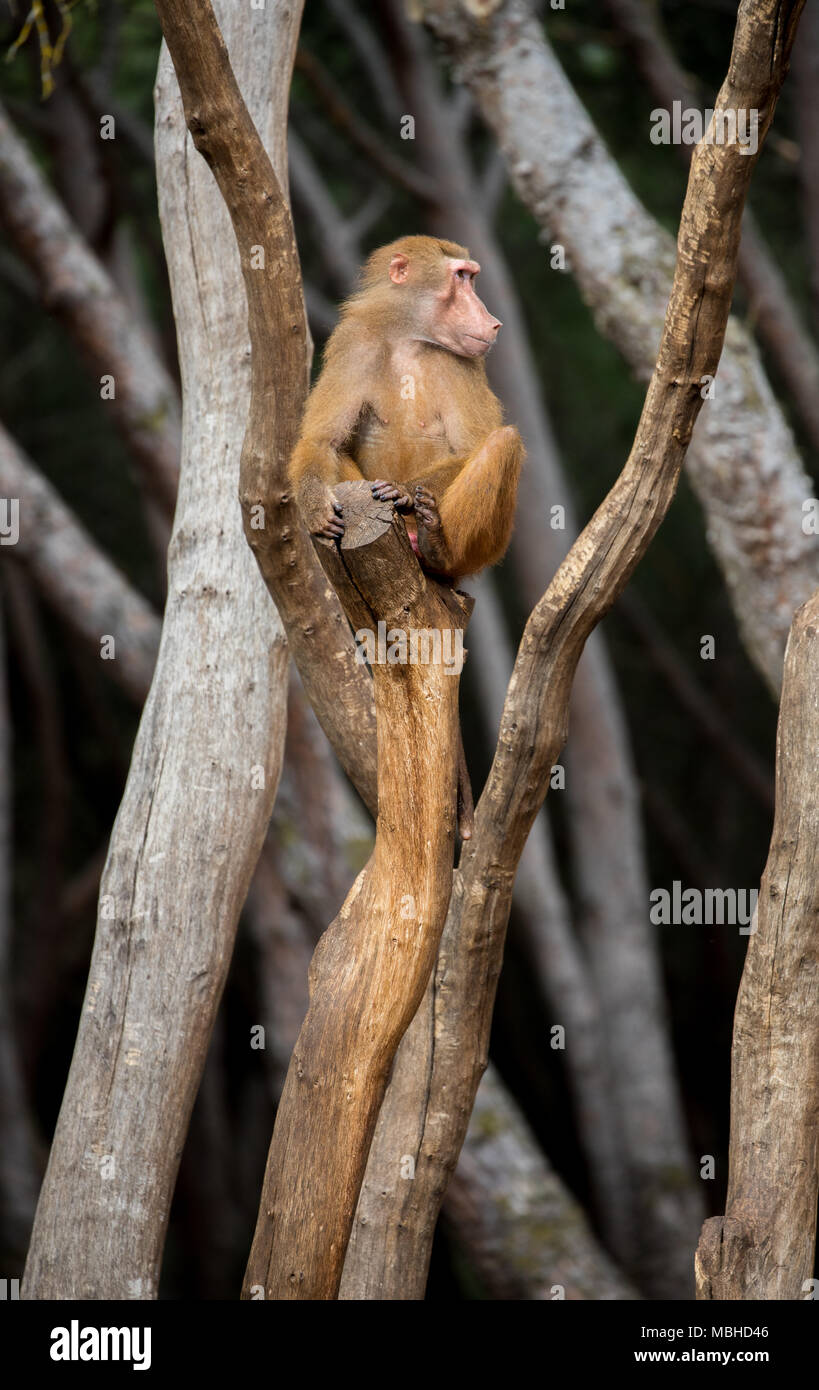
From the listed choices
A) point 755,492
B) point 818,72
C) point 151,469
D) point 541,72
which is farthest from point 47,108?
point 755,492

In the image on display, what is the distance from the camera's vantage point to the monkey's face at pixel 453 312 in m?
4.71

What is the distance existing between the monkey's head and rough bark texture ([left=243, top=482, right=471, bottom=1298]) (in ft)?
Result: 3.22

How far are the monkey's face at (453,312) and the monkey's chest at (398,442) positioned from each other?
291 millimetres

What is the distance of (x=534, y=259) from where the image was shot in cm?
1445

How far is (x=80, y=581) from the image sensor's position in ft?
25.7

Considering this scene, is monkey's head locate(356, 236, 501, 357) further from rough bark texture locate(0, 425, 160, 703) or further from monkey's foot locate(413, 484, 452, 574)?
rough bark texture locate(0, 425, 160, 703)

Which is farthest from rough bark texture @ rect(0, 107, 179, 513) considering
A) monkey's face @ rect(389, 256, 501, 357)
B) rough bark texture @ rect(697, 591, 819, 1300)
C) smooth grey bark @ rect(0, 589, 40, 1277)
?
rough bark texture @ rect(697, 591, 819, 1300)

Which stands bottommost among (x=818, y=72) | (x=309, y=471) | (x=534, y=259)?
(x=309, y=471)

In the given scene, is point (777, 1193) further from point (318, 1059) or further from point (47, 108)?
point (47, 108)

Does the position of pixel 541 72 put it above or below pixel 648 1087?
above

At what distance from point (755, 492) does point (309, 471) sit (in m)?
2.97

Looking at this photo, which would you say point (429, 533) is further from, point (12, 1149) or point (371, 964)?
point (12, 1149)
